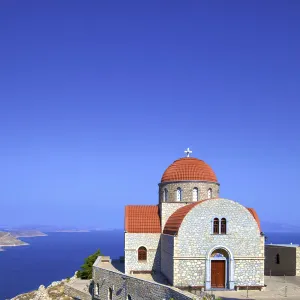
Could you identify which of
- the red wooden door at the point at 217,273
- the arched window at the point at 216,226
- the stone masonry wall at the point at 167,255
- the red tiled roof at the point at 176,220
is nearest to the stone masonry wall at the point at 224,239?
the arched window at the point at 216,226

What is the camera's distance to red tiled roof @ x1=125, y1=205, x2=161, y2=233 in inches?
1026

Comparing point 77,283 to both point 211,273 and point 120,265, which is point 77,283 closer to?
point 120,265

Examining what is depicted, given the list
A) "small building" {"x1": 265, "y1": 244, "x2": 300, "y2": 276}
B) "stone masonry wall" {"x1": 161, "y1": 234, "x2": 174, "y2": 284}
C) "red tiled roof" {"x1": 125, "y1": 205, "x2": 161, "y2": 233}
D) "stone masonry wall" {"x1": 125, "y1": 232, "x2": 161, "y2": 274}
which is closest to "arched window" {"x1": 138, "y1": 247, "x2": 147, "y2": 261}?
"stone masonry wall" {"x1": 125, "y1": 232, "x2": 161, "y2": 274}

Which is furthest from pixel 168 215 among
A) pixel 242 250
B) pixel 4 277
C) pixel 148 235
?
pixel 4 277

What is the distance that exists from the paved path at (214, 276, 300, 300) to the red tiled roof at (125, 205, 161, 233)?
6.57m

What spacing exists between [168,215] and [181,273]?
5357mm

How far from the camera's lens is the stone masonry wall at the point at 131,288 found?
1778 cm

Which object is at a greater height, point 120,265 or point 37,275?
point 120,265

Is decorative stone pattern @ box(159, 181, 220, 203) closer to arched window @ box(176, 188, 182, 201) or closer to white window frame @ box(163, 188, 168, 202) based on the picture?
arched window @ box(176, 188, 182, 201)

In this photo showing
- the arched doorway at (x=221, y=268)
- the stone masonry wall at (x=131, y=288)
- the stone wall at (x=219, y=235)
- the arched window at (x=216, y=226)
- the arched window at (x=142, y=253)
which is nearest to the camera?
the stone masonry wall at (x=131, y=288)

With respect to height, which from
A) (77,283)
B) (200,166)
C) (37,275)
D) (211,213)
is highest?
(200,166)

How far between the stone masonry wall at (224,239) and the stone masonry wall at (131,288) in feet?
8.34

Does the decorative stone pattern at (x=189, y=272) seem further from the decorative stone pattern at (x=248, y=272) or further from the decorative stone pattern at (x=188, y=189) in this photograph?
the decorative stone pattern at (x=188, y=189)

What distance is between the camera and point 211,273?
22047 mm
